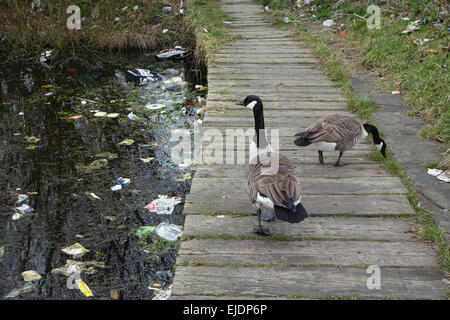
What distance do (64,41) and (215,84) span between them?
4414 mm

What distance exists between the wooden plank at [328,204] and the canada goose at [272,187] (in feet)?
1.04

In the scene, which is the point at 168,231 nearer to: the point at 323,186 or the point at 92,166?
the point at 323,186

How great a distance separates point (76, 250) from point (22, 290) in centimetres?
59

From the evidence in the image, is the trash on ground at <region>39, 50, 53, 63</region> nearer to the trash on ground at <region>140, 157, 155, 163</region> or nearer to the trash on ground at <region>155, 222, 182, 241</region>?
Answer: the trash on ground at <region>140, 157, 155, 163</region>

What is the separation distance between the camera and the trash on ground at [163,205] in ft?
16.2

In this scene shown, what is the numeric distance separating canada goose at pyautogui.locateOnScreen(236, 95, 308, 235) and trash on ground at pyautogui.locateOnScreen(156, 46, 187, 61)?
649 centimetres

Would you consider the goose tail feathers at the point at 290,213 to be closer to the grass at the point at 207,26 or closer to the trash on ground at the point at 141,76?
the grass at the point at 207,26

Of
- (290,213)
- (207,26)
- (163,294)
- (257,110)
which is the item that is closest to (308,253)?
(290,213)

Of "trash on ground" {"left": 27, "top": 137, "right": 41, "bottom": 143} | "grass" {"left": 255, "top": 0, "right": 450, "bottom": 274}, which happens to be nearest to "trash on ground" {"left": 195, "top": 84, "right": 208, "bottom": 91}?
"grass" {"left": 255, "top": 0, "right": 450, "bottom": 274}

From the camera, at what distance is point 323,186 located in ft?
14.3

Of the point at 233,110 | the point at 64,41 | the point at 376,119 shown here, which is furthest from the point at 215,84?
the point at 64,41

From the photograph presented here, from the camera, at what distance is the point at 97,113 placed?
7.48 metres

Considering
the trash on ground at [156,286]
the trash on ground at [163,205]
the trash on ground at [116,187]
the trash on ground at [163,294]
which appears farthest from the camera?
the trash on ground at [116,187]

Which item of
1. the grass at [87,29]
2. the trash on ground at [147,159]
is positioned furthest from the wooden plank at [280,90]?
the grass at [87,29]
